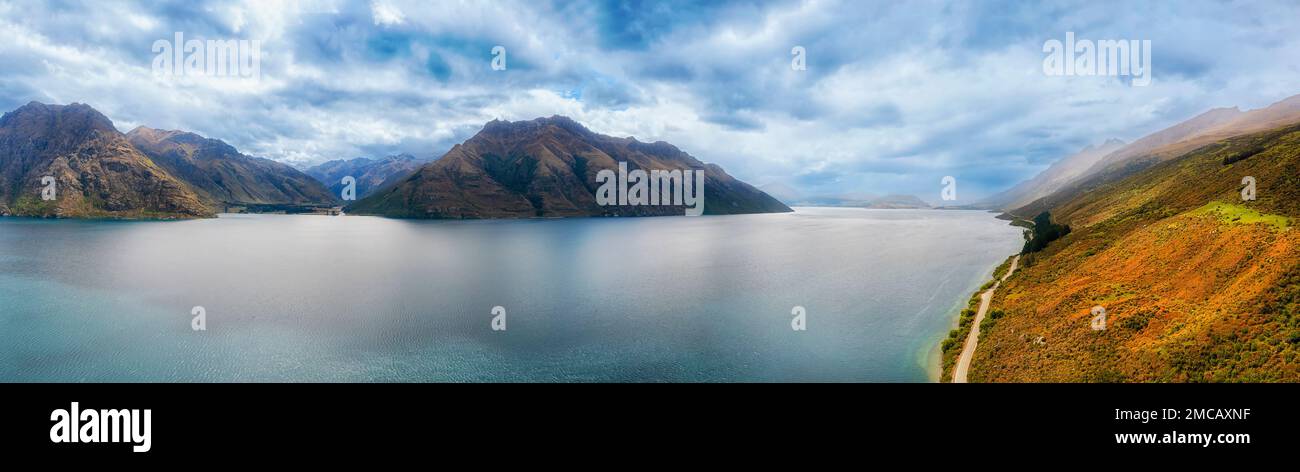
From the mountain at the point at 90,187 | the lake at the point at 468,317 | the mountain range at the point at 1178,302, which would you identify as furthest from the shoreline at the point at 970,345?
the mountain at the point at 90,187

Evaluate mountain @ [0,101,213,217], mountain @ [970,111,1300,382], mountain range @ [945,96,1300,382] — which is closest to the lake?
mountain @ [970,111,1300,382]

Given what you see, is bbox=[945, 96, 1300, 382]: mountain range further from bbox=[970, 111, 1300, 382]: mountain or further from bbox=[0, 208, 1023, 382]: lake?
bbox=[0, 208, 1023, 382]: lake

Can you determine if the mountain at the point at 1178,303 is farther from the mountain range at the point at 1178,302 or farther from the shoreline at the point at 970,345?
the shoreline at the point at 970,345

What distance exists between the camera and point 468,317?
114ft

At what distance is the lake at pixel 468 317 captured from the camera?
2511cm

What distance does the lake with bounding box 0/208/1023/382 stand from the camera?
25109 millimetres

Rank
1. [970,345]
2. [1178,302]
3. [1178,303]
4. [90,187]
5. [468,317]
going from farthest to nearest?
[90,187]
[468,317]
[970,345]
[1178,302]
[1178,303]

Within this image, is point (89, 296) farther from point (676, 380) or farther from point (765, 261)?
point (765, 261)

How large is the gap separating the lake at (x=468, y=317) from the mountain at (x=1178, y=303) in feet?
17.3

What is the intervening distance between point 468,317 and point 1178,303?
4281 centimetres

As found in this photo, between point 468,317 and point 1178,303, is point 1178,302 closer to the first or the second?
point 1178,303

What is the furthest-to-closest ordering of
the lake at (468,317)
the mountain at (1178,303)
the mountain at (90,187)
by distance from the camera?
the mountain at (90,187) → the lake at (468,317) → the mountain at (1178,303)

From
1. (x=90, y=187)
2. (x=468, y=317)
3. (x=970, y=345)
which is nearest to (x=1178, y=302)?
(x=970, y=345)

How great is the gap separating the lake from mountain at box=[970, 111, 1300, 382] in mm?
5268
